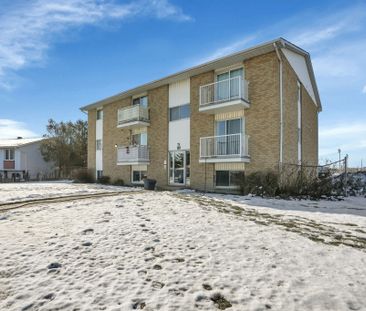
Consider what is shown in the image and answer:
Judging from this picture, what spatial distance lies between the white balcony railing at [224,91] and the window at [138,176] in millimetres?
8102

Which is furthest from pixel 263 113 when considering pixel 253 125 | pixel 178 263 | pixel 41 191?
pixel 41 191

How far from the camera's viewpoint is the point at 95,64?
54.8 feet

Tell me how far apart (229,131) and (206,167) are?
2674mm

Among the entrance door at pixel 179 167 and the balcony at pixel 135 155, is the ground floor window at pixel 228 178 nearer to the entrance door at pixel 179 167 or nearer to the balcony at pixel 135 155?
the entrance door at pixel 179 167

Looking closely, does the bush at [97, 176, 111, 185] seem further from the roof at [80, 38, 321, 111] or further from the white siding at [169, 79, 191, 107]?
the white siding at [169, 79, 191, 107]

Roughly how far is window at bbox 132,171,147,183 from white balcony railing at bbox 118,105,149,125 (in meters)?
4.23

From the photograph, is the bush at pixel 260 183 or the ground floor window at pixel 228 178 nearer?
the bush at pixel 260 183

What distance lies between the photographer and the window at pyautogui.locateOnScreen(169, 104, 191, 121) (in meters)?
19.6

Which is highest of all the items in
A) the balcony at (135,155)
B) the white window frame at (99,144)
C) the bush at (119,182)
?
the white window frame at (99,144)

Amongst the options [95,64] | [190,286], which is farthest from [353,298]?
[95,64]

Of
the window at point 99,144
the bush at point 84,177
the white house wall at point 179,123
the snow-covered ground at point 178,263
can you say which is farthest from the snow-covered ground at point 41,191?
the window at point 99,144

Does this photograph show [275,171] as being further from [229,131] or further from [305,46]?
[305,46]

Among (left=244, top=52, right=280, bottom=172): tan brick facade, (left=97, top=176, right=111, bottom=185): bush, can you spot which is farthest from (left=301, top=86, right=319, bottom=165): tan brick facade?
(left=97, top=176, right=111, bottom=185): bush

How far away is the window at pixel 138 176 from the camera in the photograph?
22766 mm
